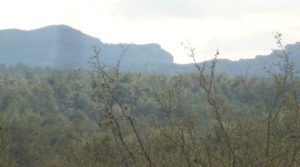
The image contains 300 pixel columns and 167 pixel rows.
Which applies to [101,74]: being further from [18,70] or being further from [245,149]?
[18,70]

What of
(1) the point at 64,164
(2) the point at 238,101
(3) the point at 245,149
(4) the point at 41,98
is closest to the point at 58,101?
(4) the point at 41,98

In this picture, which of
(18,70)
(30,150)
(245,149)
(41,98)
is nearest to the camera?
(245,149)

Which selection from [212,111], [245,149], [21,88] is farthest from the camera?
[21,88]

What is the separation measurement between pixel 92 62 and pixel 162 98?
1262 mm

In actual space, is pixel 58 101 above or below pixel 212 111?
below

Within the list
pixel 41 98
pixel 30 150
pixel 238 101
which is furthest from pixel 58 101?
pixel 30 150

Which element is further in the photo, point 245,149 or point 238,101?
point 238,101

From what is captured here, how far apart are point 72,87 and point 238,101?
39.3 meters

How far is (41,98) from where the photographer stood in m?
91.2

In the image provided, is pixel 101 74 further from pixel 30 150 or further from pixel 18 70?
pixel 18 70

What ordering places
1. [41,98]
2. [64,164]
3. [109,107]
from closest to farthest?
[109,107] → [64,164] → [41,98]

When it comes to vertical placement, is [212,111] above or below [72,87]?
above

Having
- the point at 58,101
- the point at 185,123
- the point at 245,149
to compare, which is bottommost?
the point at 58,101

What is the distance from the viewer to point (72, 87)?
10469 centimetres
